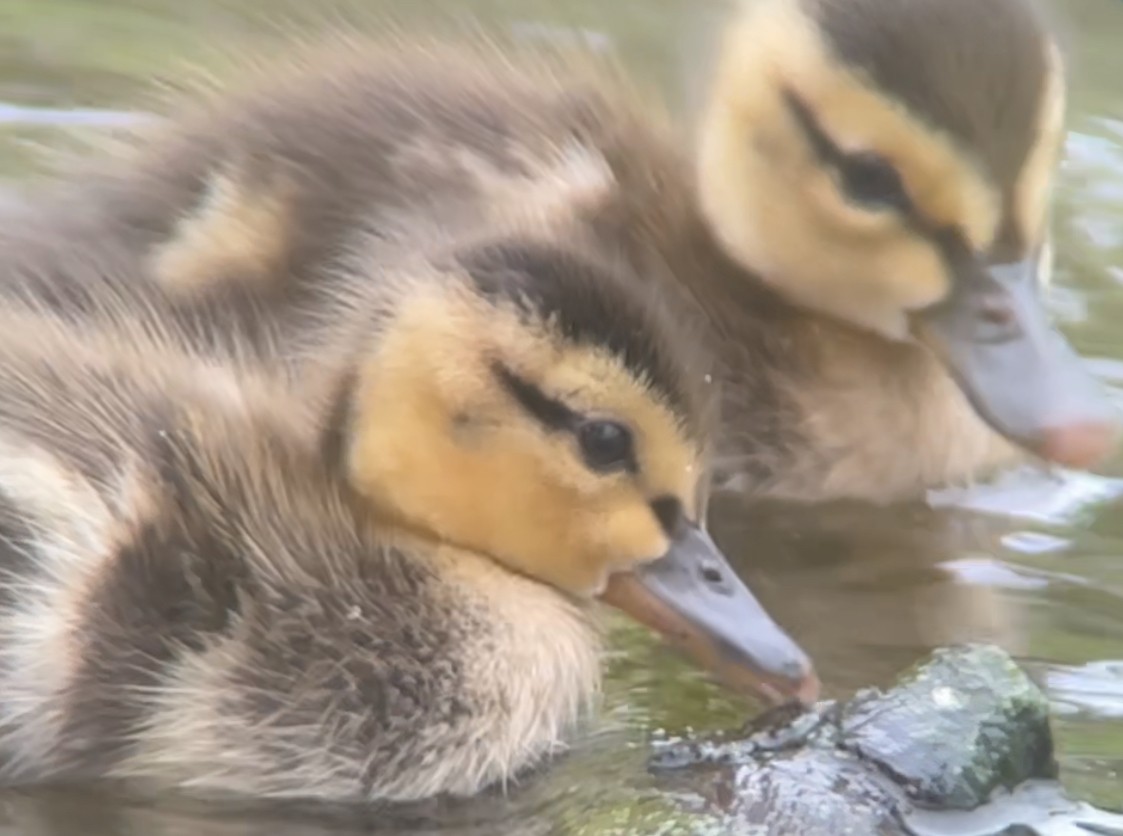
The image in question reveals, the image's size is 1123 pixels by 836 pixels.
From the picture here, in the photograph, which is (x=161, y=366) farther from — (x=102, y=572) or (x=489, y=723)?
(x=489, y=723)

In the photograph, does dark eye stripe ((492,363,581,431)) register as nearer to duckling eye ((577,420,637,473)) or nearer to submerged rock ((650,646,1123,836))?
duckling eye ((577,420,637,473))

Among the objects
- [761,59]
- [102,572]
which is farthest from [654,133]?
[102,572]

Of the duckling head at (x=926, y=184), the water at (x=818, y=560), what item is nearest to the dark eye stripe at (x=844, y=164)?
the duckling head at (x=926, y=184)

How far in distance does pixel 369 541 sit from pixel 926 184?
78 centimetres

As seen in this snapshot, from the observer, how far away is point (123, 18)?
4.24 m

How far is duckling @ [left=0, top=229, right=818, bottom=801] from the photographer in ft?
6.90

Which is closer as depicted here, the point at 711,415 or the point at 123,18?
the point at 711,415

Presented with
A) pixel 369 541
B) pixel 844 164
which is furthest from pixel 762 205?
pixel 369 541

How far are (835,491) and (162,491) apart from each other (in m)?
1.01

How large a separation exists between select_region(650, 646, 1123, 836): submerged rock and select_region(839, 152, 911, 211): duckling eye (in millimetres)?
633

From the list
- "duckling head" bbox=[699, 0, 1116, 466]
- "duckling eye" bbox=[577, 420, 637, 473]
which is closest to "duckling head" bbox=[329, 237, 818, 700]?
"duckling eye" bbox=[577, 420, 637, 473]

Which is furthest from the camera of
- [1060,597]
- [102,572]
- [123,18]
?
[123,18]

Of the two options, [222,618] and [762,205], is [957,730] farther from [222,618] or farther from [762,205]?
[762,205]

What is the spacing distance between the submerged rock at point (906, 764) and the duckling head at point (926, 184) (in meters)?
0.51
